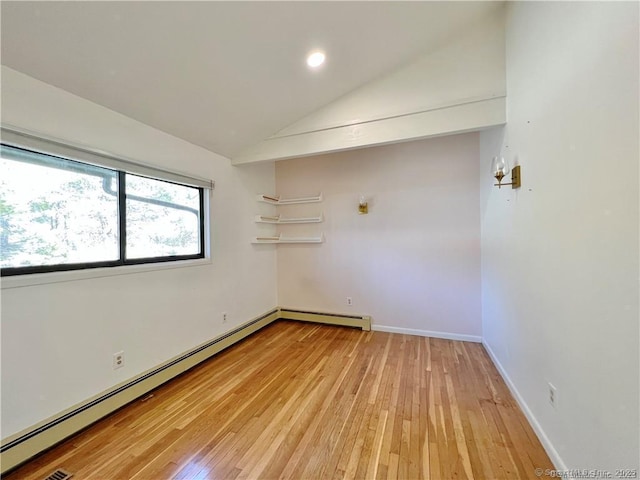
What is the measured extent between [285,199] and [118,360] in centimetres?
282

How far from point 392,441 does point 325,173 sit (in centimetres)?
320

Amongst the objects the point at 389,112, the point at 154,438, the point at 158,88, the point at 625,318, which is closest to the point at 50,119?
the point at 158,88

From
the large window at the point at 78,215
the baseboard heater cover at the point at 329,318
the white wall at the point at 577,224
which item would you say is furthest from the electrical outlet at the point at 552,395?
the large window at the point at 78,215

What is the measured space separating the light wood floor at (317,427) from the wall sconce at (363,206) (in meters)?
1.90

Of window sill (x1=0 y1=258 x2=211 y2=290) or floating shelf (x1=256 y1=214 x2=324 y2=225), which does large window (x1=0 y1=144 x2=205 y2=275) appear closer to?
window sill (x1=0 y1=258 x2=211 y2=290)

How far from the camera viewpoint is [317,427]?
1796 mm

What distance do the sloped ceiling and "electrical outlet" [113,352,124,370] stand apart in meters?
1.89

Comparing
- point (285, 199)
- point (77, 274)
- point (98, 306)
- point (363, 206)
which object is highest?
point (285, 199)

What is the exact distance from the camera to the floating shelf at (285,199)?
383cm

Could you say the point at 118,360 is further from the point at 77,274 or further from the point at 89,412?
the point at 77,274

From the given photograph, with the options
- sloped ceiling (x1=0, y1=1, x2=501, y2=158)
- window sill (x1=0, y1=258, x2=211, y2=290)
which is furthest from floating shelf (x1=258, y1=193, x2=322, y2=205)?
window sill (x1=0, y1=258, x2=211, y2=290)

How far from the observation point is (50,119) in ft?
5.45

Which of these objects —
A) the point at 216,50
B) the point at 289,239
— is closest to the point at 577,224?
the point at 216,50

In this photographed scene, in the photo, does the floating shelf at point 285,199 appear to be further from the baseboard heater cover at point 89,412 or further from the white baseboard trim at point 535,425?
the white baseboard trim at point 535,425
